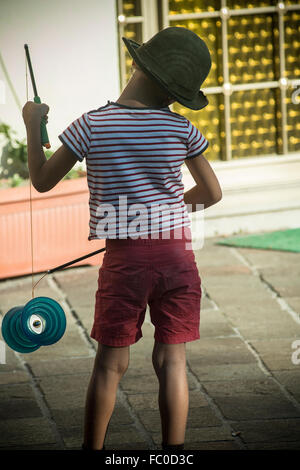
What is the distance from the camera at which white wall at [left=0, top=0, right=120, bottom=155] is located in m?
6.11

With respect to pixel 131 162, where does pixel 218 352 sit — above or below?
below

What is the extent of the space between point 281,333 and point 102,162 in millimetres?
2147

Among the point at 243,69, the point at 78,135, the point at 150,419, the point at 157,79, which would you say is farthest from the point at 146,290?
the point at 243,69

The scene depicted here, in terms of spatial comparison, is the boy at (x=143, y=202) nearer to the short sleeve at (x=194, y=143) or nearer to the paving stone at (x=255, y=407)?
the short sleeve at (x=194, y=143)

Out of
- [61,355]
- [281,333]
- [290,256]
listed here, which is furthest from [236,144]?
[61,355]

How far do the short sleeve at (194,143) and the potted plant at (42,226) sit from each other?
2.85m

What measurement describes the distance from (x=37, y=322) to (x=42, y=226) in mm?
2751

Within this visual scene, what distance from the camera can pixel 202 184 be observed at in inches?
117

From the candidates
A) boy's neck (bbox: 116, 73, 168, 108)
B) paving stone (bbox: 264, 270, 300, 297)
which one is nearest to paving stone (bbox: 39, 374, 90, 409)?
boy's neck (bbox: 116, 73, 168, 108)

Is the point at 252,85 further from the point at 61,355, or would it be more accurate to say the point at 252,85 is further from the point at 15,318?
the point at 15,318

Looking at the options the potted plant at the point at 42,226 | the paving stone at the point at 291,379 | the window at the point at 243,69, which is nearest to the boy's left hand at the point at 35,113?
the paving stone at the point at 291,379

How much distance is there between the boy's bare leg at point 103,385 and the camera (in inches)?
113

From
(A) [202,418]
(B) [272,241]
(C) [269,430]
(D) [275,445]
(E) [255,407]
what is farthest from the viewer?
(B) [272,241]

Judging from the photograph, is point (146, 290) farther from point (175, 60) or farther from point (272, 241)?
point (272, 241)
